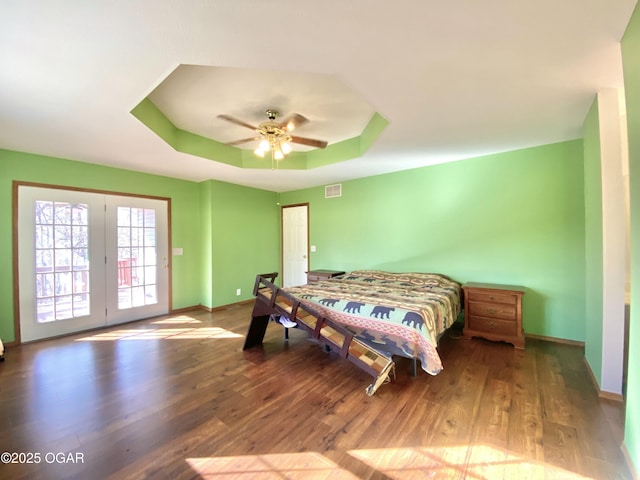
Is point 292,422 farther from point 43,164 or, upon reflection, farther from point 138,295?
point 43,164

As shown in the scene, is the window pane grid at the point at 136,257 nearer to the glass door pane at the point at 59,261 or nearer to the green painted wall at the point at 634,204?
the glass door pane at the point at 59,261

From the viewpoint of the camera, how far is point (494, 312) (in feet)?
10.6

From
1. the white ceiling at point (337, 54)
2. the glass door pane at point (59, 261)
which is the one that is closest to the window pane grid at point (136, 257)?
the glass door pane at point (59, 261)

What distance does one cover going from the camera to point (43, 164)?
11.6 ft

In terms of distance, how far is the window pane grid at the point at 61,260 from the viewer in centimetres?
353

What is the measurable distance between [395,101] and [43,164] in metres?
4.46

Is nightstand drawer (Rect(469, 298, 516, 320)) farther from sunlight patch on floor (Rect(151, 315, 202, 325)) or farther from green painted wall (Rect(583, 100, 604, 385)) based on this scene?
sunlight patch on floor (Rect(151, 315, 202, 325))

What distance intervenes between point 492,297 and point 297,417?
105 inches

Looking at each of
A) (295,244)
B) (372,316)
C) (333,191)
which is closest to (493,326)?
(372,316)

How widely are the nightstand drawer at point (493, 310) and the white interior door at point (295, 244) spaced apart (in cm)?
331

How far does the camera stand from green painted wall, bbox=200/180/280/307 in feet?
16.2

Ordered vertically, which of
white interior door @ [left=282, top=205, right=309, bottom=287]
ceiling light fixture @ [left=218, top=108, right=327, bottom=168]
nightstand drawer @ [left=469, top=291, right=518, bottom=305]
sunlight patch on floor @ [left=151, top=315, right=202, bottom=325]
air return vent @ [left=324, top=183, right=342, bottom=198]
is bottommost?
sunlight patch on floor @ [left=151, top=315, right=202, bottom=325]

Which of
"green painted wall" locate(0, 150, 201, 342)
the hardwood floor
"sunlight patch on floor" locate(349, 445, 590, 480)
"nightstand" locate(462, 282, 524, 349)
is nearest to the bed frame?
the hardwood floor

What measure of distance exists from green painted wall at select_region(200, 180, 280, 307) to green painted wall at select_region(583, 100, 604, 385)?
16.4 ft
